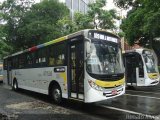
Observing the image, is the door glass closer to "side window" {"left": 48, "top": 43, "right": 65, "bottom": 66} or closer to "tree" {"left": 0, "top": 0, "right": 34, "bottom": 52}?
"side window" {"left": 48, "top": 43, "right": 65, "bottom": 66}

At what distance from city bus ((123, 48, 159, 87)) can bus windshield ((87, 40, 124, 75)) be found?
734 cm

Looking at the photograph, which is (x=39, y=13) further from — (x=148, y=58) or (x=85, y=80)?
(x=85, y=80)

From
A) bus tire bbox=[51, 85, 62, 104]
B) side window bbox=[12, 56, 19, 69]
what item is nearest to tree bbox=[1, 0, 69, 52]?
side window bbox=[12, 56, 19, 69]

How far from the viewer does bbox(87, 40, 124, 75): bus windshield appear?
11.4 meters

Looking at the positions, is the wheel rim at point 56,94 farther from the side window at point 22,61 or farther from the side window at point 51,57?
the side window at point 22,61

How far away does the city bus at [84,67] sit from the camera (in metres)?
11.4

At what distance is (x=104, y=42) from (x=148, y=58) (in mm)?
8573

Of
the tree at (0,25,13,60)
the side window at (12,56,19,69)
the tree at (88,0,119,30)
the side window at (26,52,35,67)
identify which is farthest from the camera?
the tree at (0,25,13,60)

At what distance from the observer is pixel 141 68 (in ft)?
64.6

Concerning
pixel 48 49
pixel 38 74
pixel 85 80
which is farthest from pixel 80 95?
pixel 38 74

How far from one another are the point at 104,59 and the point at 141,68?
8517 mm

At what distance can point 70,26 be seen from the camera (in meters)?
31.2

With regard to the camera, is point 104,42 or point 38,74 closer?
point 104,42

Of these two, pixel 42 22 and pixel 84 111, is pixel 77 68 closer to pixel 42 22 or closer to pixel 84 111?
pixel 84 111
